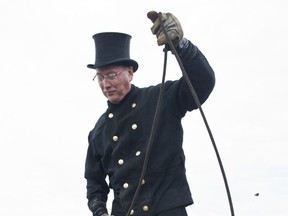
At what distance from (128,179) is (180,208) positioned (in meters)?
0.43

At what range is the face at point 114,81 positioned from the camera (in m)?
5.13

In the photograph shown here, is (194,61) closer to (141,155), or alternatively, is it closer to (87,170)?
(141,155)

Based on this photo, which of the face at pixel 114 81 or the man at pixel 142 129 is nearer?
the man at pixel 142 129

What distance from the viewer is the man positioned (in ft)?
16.2

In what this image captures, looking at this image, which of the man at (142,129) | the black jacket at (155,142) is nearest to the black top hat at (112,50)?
the man at (142,129)

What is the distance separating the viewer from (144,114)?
5145 millimetres

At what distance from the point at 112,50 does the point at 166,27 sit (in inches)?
32.9

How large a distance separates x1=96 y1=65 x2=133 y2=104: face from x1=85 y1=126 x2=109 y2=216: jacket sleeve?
0.56 meters

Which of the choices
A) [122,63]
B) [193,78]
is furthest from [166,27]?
[122,63]

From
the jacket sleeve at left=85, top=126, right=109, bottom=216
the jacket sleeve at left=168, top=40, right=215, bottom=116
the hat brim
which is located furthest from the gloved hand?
the jacket sleeve at left=85, top=126, right=109, bottom=216

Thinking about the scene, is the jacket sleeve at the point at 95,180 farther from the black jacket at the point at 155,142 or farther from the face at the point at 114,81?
the face at the point at 114,81

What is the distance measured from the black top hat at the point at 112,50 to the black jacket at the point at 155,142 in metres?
0.23

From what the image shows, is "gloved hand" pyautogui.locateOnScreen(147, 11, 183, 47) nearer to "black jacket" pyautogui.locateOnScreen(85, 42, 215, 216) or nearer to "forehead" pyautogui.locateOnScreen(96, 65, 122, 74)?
"black jacket" pyautogui.locateOnScreen(85, 42, 215, 216)

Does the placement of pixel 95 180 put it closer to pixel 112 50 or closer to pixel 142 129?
pixel 142 129
